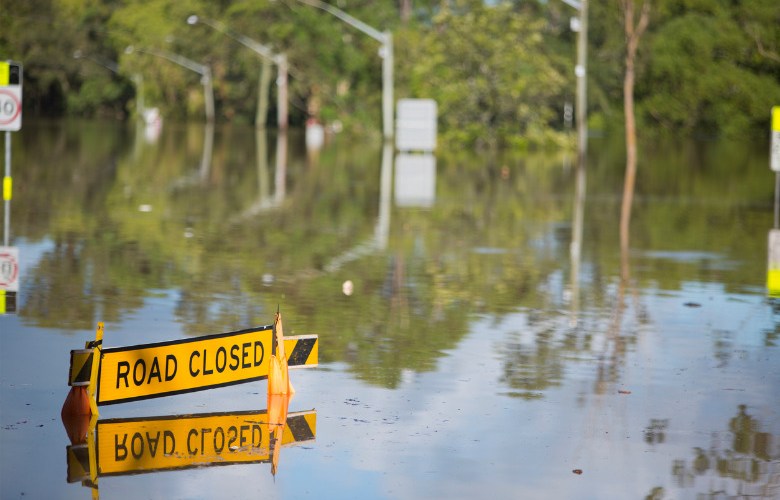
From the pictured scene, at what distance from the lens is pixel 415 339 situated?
13.7m

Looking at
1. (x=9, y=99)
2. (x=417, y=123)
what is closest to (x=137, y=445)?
(x=9, y=99)

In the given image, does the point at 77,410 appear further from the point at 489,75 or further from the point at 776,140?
the point at 489,75

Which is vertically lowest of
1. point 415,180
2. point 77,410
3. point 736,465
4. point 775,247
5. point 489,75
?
point 736,465

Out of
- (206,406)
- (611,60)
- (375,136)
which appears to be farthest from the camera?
(611,60)

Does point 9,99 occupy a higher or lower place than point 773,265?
higher

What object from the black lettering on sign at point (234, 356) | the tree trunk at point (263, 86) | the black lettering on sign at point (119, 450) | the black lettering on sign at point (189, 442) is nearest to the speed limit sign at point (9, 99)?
the black lettering on sign at point (234, 356)

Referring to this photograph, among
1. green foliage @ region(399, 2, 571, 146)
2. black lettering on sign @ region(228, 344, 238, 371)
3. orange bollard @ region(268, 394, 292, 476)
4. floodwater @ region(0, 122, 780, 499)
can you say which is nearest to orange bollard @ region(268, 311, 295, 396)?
orange bollard @ region(268, 394, 292, 476)

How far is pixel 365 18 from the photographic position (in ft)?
301

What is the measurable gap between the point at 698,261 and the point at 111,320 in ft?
31.7

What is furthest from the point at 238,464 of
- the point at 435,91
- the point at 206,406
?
the point at 435,91

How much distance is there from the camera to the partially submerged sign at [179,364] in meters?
9.60

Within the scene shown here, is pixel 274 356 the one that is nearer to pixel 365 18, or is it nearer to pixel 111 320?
pixel 111 320

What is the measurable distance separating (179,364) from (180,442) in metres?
0.73

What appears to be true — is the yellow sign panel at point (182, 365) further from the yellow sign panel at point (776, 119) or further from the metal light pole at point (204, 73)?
the metal light pole at point (204, 73)
